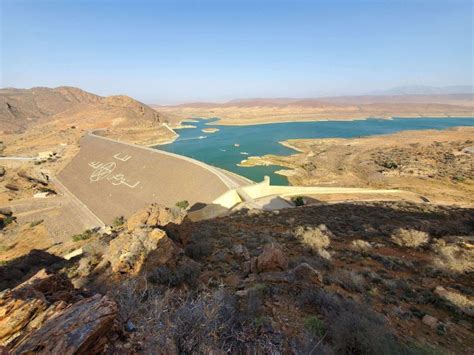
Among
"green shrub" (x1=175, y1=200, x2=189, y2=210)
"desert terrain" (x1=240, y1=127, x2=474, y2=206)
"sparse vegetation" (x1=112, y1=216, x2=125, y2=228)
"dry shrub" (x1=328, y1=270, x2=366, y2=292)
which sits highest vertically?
"dry shrub" (x1=328, y1=270, x2=366, y2=292)

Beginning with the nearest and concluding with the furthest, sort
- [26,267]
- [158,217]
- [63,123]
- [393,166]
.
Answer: [158,217]
[26,267]
[393,166]
[63,123]

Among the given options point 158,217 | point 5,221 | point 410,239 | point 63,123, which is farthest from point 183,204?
point 63,123

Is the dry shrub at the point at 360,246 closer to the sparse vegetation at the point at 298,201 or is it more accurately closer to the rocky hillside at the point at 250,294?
the rocky hillside at the point at 250,294

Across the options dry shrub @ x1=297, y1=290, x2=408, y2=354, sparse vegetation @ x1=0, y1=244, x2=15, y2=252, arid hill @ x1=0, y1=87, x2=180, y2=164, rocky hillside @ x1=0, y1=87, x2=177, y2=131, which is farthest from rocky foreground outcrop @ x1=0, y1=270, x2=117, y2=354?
rocky hillside @ x1=0, y1=87, x2=177, y2=131

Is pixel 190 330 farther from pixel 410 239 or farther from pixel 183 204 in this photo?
pixel 183 204

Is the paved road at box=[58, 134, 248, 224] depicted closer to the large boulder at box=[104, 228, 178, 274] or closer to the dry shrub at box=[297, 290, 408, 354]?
the large boulder at box=[104, 228, 178, 274]

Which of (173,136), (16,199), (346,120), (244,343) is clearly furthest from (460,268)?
(346,120)
